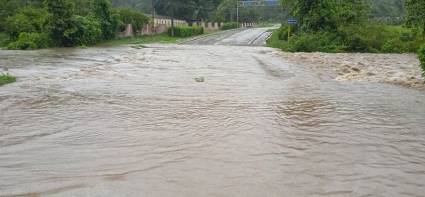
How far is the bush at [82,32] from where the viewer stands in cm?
4122

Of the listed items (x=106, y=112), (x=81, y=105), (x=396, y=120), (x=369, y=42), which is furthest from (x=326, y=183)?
(x=369, y=42)

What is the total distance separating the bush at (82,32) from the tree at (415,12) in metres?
27.1

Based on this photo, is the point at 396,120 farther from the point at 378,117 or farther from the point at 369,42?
the point at 369,42

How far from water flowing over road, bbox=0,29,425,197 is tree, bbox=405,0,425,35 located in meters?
11.5

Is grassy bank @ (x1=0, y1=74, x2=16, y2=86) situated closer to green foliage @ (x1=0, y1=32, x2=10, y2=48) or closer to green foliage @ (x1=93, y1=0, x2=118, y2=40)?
green foliage @ (x1=0, y1=32, x2=10, y2=48)

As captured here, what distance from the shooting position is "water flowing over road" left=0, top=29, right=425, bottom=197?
5.82m

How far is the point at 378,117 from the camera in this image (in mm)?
10188

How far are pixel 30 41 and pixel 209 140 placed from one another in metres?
33.0

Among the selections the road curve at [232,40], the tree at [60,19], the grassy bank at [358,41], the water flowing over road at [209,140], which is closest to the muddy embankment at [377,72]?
the water flowing over road at [209,140]

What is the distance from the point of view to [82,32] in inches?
1666

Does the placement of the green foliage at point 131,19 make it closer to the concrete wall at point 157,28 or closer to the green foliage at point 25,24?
the concrete wall at point 157,28

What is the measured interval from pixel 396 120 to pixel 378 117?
407 millimetres

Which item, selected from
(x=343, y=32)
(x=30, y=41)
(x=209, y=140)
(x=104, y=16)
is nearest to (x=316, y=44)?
(x=343, y=32)

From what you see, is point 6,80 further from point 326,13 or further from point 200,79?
point 326,13
